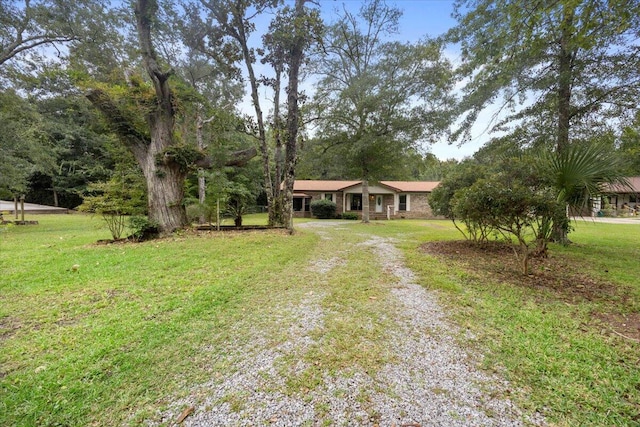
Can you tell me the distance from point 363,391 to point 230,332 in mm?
1482

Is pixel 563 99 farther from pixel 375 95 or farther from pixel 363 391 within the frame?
pixel 363 391

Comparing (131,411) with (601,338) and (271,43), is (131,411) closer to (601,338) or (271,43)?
(601,338)

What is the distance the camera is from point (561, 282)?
450cm

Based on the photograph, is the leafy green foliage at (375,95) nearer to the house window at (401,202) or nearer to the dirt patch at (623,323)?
the house window at (401,202)

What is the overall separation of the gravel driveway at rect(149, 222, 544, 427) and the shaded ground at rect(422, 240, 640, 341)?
1947 mm

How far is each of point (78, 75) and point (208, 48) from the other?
16.4 ft

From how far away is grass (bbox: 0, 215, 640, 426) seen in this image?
72.1 inches

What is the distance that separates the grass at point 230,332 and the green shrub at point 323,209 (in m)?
16.7

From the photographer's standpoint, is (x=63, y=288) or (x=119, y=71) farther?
(x=119, y=71)

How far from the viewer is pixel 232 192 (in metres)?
10.4

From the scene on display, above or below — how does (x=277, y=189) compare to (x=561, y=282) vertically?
above

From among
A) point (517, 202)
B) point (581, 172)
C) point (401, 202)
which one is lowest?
point (517, 202)

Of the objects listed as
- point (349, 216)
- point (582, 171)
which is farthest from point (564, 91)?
point (349, 216)

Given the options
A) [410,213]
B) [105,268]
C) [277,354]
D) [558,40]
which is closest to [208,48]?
[105,268]
